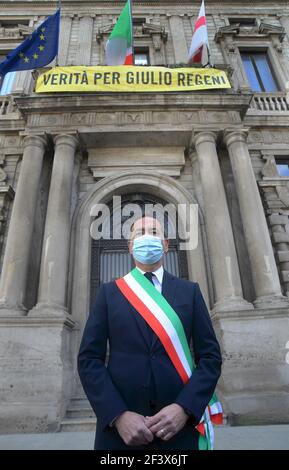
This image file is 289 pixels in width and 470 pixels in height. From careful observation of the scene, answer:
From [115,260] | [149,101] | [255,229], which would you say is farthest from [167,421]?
[149,101]

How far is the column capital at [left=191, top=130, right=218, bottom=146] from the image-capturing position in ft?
28.8

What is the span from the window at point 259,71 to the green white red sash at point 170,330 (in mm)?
12428

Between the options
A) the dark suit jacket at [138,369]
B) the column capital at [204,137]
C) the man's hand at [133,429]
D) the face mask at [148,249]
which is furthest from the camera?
the column capital at [204,137]

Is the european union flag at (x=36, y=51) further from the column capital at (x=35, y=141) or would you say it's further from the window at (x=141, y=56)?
the window at (x=141, y=56)

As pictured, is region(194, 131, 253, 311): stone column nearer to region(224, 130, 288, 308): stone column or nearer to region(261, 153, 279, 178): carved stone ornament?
region(224, 130, 288, 308): stone column

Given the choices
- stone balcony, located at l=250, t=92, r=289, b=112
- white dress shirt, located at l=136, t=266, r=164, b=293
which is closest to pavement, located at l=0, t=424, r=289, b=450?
white dress shirt, located at l=136, t=266, r=164, b=293

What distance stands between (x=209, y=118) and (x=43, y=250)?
6.36 m

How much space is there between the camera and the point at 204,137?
28.8ft

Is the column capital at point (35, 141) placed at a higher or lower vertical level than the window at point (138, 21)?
lower

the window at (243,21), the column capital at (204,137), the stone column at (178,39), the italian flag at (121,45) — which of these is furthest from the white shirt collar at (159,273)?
the window at (243,21)

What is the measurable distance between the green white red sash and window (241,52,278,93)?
40.8ft

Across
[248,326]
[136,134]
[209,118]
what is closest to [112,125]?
[136,134]

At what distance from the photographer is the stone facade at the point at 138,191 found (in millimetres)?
5785

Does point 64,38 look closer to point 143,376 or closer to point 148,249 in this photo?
point 148,249
